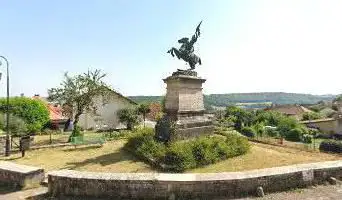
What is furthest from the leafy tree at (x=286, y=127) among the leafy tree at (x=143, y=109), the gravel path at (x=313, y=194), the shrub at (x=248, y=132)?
the gravel path at (x=313, y=194)

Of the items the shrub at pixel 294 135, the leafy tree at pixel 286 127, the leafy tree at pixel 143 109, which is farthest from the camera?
the leafy tree at pixel 286 127

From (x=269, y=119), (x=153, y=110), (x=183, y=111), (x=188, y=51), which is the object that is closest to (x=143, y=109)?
(x=153, y=110)

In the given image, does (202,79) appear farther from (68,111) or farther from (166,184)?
(68,111)

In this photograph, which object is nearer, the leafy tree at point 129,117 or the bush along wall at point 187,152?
the bush along wall at point 187,152

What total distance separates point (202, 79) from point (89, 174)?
1138cm

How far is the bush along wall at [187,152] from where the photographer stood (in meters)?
14.8

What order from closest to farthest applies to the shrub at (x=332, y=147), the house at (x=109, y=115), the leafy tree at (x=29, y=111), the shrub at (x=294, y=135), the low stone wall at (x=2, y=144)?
the shrub at (x=332, y=147) < the low stone wall at (x=2, y=144) < the leafy tree at (x=29, y=111) < the house at (x=109, y=115) < the shrub at (x=294, y=135)

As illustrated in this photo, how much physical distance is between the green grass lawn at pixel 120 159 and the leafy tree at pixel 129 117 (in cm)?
1815

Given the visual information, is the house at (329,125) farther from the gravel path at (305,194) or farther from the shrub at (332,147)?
the gravel path at (305,194)

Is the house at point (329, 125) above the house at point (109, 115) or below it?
below

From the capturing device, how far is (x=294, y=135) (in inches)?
1709

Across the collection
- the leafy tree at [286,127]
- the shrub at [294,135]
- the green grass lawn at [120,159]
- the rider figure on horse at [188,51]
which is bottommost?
the shrub at [294,135]

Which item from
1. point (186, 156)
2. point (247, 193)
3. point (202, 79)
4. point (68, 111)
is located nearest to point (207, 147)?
point (186, 156)

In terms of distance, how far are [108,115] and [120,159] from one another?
2720 centimetres
